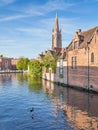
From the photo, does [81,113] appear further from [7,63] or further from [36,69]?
[7,63]

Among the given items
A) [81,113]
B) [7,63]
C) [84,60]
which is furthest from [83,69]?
[7,63]

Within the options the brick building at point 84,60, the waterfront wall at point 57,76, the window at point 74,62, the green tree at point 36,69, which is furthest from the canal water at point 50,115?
the green tree at point 36,69

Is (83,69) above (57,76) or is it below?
above

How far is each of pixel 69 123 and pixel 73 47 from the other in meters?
29.6

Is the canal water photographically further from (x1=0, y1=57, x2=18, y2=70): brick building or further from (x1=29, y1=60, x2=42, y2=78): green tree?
(x1=0, y1=57, x2=18, y2=70): brick building

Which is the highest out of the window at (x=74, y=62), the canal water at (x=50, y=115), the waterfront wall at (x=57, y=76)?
the window at (x=74, y=62)

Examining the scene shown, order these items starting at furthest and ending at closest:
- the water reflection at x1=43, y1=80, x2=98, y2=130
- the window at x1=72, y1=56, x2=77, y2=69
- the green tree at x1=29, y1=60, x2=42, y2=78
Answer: the green tree at x1=29, y1=60, x2=42, y2=78, the window at x1=72, y1=56, x2=77, y2=69, the water reflection at x1=43, y1=80, x2=98, y2=130

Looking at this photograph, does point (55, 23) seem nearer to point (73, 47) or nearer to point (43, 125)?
point (73, 47)

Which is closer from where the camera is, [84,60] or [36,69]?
[84,60]

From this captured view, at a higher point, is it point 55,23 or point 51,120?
point 55,23

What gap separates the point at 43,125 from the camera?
20812 millimetres

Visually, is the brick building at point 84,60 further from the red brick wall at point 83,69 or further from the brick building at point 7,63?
the brick building at point 7,63

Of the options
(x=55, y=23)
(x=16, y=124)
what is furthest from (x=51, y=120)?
(x=55, y=23)

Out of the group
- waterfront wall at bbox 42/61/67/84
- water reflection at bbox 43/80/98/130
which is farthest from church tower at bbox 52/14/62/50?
water reflection at bbox 43/80/98/130
